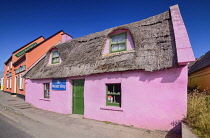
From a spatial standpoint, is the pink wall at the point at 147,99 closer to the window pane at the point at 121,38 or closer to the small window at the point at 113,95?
the small window at the point at 113,95

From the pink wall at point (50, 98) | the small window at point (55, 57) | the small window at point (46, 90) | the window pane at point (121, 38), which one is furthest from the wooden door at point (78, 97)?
the window pane at point (121, 38)

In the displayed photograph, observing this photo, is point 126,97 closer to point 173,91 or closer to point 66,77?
point 173,91

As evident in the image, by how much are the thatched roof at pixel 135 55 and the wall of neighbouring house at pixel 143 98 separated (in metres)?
0.36

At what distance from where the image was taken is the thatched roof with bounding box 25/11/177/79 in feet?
18.0

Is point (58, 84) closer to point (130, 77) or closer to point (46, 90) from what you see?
point (46, 90)

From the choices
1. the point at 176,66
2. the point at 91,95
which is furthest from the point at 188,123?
the point at 91,95

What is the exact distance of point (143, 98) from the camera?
5.59 meters

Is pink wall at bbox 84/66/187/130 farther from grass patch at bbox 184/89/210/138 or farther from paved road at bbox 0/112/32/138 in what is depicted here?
paved road at bbox 0/112/32/138

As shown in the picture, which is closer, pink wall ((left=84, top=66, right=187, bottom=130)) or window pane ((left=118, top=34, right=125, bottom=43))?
pink wall ((left=84, top=66, right=187, bottom=130))

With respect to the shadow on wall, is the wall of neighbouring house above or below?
below

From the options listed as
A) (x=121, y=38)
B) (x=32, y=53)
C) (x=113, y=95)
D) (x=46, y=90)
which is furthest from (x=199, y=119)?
(x=32, y=53)

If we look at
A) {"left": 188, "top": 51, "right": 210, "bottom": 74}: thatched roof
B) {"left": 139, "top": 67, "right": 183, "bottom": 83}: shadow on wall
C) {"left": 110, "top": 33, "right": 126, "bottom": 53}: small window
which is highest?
{"left": 110, "top": 33, "right": 126, "bottom": 53}: small window

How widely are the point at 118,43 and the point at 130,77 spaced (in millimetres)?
2522

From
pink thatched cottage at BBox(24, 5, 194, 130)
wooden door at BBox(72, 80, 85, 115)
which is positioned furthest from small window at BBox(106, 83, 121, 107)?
wooden door at BBox(72, 80, 85, 115)
